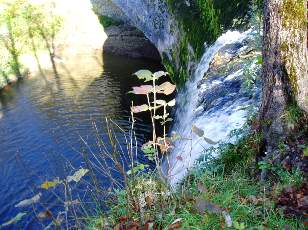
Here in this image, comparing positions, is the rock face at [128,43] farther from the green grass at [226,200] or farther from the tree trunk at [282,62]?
the tree trunk at [282,62]

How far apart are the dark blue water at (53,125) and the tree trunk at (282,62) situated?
4829mm

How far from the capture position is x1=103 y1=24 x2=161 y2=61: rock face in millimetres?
21609

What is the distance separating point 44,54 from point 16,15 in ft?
8.37

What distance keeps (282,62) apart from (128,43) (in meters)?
19.0

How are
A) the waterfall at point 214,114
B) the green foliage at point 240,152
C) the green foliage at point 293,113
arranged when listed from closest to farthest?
the green foliage at point 293,113 < the green foliage at point 240,152 < the waterfall at point 214,114

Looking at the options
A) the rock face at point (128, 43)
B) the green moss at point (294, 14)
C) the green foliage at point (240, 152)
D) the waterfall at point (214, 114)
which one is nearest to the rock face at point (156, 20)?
the waterfall at point (214, 114)

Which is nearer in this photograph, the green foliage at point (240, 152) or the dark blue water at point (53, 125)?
the green foliage at point (240, 152)

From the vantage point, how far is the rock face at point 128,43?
2161 cm

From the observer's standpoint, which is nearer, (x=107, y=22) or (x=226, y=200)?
(x=226, y=200)

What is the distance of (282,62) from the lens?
375 centimetres

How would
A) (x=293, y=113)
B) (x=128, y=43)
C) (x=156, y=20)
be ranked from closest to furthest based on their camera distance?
1. (x=293, y=113)
2. (x=156, y=20)
3. (x=128, y=43)

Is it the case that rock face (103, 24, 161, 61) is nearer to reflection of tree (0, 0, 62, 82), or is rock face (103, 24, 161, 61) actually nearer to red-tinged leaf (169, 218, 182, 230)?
reflection of tree (0, 0, 62, 82)

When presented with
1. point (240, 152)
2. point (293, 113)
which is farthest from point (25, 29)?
point (293, 113)

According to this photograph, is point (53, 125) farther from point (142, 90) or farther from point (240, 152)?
point (142, 90)
